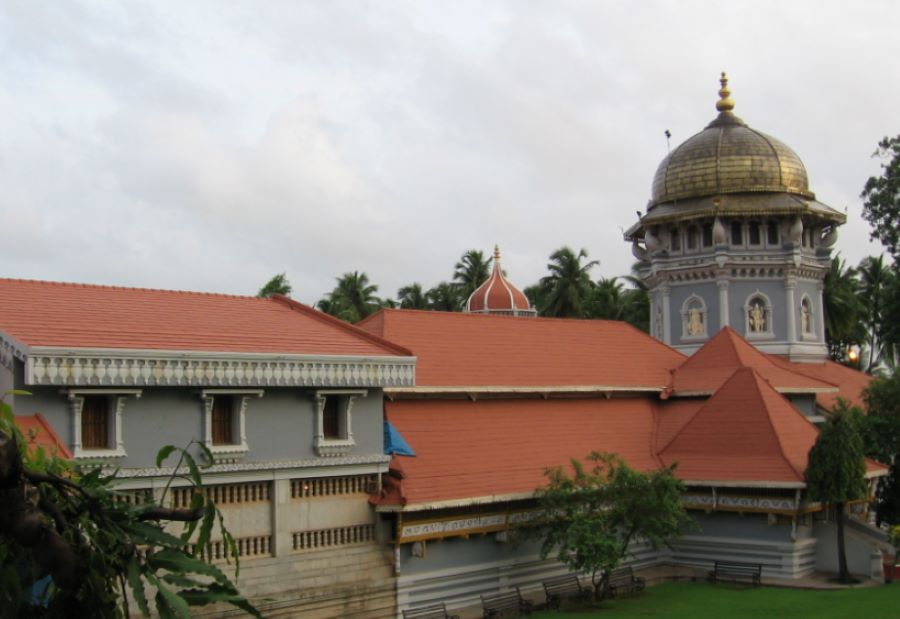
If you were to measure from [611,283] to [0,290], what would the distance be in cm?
4625

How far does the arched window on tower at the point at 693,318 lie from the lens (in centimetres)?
3350

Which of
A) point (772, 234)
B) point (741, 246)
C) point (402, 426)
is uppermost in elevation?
point (772, 234)

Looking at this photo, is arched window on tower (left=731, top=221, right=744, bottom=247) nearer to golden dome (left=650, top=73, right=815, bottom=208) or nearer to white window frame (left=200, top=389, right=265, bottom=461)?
golden dome (left=650, top=73, right=815, bottom=208)

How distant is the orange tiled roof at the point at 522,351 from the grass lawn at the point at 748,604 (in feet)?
16.9

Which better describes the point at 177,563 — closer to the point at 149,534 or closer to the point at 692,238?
the point at 149,534

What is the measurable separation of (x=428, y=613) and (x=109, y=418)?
7.02 metres

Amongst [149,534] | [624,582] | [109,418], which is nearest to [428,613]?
[624,582]

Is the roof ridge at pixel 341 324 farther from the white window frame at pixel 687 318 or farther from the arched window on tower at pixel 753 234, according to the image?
the arched window on tower at pixel 753 234

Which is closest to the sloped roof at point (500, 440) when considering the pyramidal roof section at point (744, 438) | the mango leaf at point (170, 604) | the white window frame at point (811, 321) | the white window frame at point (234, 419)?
the pyramidal roof section at point (744, 438)

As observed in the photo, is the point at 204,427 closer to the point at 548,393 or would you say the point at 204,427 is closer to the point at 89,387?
the point at 89,387

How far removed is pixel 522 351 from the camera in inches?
983

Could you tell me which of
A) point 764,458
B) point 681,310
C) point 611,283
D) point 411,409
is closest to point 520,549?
point 411,409

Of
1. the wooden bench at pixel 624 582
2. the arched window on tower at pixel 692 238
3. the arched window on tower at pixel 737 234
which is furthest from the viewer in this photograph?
the arched window on tower at pixel 692 238

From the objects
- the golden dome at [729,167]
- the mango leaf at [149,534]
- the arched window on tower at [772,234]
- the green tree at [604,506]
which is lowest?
the green tree at [604,506]
